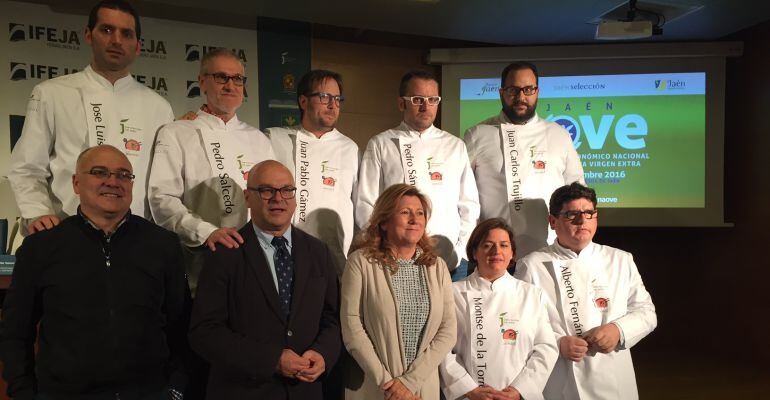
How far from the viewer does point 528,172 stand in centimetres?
343

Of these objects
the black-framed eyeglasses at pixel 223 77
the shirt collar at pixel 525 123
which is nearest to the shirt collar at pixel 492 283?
the shirt collar at pixel 525 123

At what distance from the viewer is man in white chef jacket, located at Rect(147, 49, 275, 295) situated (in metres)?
2.74

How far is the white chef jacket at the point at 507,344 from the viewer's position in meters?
2.69

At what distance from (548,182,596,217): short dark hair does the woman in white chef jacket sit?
380 millimetres

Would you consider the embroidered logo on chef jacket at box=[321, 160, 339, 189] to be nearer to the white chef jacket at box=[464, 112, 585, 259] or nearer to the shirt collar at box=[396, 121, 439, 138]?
the shirt collar at box=[396, 121, 439, 138]

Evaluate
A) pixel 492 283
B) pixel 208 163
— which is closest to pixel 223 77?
pixel 208 163

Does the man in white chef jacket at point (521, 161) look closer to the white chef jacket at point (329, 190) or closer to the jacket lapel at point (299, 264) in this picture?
the white chef jacket at point (329, 190)

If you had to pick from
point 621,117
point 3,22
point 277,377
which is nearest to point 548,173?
point 277,377

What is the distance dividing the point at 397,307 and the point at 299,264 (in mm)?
452

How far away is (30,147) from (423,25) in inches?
156

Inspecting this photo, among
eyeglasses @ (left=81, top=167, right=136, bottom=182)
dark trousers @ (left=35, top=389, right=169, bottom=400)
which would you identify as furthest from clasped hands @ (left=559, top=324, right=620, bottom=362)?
eyeglasses @ (left=81, top=167, right=136, bottom=182)

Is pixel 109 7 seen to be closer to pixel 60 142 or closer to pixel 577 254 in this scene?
pixel 60 142

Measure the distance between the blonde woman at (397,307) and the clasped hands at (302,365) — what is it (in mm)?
202

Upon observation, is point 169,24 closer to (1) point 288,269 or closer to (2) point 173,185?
(2) point 173,185
